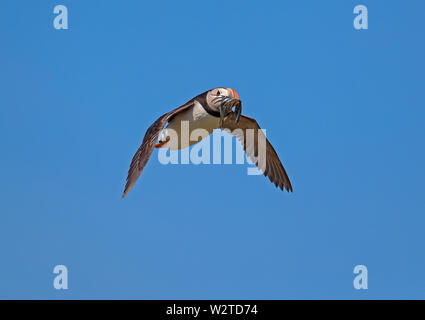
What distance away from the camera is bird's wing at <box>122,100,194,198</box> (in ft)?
35.1

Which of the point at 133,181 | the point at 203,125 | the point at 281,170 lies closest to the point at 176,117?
the point at 203,125

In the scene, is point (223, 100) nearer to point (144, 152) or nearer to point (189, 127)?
point (189, 127)

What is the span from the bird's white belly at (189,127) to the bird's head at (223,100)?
273 mm

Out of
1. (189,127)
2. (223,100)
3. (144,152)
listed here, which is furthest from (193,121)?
(144,152)

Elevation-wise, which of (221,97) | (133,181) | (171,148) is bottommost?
(133,181)

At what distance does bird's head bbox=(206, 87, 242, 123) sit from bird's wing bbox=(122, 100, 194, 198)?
88 cm

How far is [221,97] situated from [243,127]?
10.2 ft

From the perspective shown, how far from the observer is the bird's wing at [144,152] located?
35.1 ft

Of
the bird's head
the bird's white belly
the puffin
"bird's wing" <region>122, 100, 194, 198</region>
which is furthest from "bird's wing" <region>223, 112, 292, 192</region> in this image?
"bird's wing" <region>122, 100, 194, 198</region>

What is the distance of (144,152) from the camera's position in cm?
1114

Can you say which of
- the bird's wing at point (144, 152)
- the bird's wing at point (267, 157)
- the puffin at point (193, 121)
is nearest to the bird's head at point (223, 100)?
the puffin at point (193, 121)

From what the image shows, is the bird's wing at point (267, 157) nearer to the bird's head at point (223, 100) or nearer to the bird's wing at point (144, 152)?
the bird's head at point (223, 100)

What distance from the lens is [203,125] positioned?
1306cm
